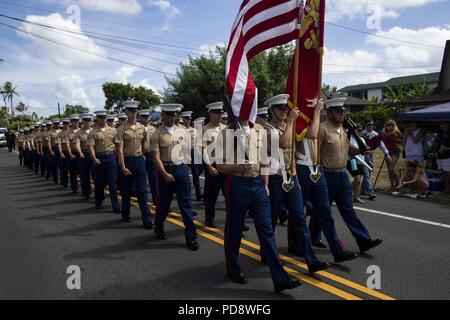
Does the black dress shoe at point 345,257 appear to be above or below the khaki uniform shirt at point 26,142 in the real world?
below

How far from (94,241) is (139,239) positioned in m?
0.66

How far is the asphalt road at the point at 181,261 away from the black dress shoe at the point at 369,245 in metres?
0.14

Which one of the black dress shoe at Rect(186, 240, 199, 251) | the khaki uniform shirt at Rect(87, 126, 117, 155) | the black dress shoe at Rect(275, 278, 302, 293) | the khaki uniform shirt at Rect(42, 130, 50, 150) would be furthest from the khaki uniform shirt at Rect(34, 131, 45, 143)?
the black dress shoe at Rect(275, 278, 302, 293)

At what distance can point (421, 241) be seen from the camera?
575 centimetres

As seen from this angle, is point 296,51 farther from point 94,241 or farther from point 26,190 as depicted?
Answer: point 26,190

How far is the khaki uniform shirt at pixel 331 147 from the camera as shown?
5.12 m

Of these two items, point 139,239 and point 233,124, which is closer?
point 233,124

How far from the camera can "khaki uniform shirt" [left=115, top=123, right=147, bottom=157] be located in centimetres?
727

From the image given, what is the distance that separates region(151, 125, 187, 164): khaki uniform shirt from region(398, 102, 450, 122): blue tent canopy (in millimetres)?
8080

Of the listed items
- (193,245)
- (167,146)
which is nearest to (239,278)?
(193,245)

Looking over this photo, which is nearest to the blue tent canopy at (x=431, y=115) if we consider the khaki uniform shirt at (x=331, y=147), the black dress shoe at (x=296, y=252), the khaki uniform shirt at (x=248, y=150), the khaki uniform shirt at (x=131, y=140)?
the khaki uniform shirt at (x=331, y=147)

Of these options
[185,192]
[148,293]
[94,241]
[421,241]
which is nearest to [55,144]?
[94,241]

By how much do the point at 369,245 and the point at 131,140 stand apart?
14.4 feet

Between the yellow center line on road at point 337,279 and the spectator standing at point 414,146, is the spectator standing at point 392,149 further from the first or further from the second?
the yellow center line on road at point 337,279
